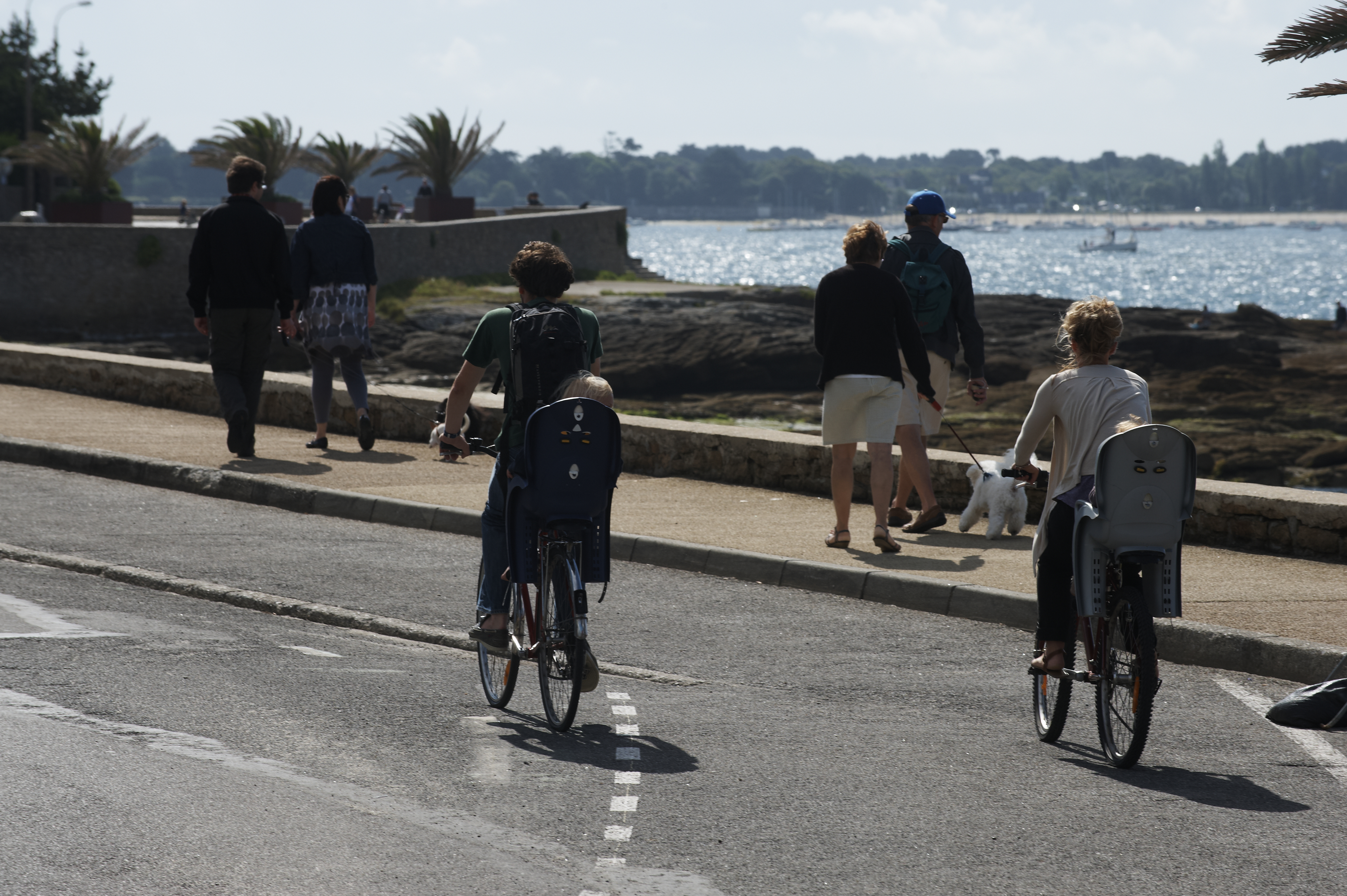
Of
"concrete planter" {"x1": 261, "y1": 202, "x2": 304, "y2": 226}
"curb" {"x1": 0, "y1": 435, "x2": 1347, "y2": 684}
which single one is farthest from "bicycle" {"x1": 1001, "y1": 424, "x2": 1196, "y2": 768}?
"concrete planter" {"x1": 261, "y1": 202, "x2": 304, "y2": 226}

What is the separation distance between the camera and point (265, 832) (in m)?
4.12

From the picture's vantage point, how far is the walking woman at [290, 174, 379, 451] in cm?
1138

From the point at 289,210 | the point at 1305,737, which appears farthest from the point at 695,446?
the point at 289,210

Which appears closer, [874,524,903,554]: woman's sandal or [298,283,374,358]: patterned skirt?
[874,524,903,554]: woman's sandal

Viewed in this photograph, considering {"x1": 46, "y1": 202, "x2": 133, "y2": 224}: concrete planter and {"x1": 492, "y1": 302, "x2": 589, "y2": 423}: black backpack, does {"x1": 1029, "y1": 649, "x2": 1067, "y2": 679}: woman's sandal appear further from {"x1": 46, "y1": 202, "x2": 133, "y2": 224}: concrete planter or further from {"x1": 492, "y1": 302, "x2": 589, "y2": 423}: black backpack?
{"x1": 46, "y1": 202, "x2": 133, "y2": 224}: concrete planter

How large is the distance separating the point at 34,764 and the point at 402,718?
124 cm

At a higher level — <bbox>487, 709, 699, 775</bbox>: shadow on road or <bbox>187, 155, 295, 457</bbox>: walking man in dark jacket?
<bbox>187, 155, 295, 457</bbox>: walking man in dark jacket

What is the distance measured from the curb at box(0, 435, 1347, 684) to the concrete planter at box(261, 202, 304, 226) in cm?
2200

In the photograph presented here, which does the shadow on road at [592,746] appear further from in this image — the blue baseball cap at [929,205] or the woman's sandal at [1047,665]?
the blue baseball cap at [929,205]

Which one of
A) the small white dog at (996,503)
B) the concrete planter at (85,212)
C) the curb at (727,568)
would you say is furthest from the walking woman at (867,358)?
the concrete planter at (85,212)

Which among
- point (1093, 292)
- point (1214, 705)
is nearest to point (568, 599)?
point (1214, 705)

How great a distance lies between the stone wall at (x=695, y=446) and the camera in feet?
28.0

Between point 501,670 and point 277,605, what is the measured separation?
2033mm

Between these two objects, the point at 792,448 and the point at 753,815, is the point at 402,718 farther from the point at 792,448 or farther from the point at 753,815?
the point at 792,448
